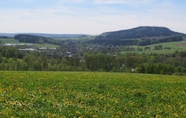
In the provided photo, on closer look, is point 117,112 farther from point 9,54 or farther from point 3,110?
point 9,54

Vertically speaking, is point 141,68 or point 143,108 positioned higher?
point 143,108

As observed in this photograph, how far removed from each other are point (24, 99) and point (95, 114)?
364cm

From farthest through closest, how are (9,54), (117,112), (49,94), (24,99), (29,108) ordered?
(9,54) → (49,94) → (24,99) → (117,112) → (29,108)

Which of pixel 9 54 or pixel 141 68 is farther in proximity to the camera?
pixel 9 54

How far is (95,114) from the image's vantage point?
31.1 feet

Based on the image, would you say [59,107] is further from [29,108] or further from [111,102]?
[111,102]

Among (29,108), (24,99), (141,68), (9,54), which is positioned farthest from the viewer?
(9,54)

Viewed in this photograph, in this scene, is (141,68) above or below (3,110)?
below

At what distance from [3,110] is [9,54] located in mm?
95126

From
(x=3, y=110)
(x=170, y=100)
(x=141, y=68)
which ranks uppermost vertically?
(x=3, y=110)

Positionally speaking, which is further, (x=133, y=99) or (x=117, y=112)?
(x=133, y=99)

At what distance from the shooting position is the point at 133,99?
13.8 meters

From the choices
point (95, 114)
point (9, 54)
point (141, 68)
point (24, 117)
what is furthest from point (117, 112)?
point (9, 54)

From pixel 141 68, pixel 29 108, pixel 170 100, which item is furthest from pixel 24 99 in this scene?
pixel 141 68
